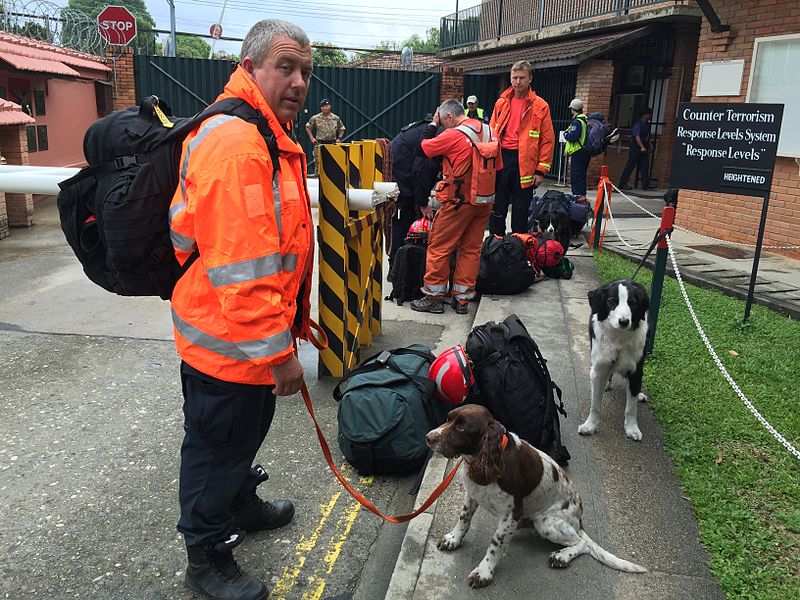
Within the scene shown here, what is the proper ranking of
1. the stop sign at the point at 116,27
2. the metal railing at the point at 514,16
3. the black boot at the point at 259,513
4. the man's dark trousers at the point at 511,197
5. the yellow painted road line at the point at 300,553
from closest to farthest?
the yellow painted road line at the point at 300,553
the black boot at the point at 259,513
the man's dark trousers at the point at 511,197
the metal railing at the point at 514,16
the stop sign at the point at 116,27

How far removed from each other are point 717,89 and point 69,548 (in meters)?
9.80

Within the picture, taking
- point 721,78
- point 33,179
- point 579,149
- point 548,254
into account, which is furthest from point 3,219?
point 721,78

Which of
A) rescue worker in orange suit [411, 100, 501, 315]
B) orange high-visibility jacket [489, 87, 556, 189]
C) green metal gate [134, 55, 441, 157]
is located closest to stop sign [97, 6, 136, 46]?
green metal gate [134, 55, 441, 157]

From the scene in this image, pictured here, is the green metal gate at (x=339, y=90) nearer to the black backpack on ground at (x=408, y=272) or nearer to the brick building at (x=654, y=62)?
the brick building at (x=654, y=62)

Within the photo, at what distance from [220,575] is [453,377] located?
5.31 ft

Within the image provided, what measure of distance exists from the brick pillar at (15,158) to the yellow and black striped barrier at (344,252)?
761cm

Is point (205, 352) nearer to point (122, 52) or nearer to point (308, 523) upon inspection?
point (308, 523)

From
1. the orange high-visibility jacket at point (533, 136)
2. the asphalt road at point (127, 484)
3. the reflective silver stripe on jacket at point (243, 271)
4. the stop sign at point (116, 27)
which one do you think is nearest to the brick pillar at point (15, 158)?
the asphalt road at point (127, 484)

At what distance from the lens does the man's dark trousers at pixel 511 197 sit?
8211 millimetres

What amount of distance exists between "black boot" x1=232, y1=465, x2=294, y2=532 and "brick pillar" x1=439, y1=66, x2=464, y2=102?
16.7m

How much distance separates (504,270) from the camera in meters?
6.81

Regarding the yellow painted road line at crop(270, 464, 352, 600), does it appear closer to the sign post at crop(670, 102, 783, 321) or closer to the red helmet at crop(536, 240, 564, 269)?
the sign post at crop(670, 102, 783, 321)

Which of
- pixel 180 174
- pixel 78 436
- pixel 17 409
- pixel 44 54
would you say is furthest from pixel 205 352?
pixel 44 54

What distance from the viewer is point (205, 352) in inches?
90.1
